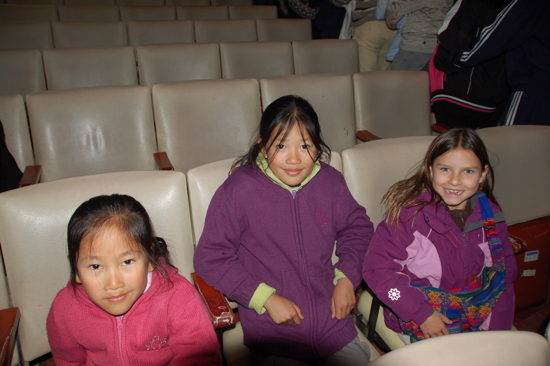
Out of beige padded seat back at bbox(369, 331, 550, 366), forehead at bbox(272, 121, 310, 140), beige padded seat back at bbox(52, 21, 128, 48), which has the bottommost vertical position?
beige padded seat back at bbox(369, 331, 550, 366)

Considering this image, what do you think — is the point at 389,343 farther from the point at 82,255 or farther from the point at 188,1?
the point at 188,1

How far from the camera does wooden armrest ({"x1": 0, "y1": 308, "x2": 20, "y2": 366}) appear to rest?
938mm

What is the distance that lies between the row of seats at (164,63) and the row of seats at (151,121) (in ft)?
2.31

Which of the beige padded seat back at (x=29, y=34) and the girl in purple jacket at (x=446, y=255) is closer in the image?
the girl in purple jacket at (x=446, y=255)

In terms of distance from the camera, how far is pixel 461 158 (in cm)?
134

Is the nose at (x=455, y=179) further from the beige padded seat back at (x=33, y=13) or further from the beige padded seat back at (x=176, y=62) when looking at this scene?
the beige padded seat back at (x=33, y=13)

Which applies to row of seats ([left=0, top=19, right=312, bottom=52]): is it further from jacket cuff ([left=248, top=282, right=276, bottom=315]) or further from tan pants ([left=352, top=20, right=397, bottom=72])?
jacket cuff ([left=248, top=282, right=276, bottom=315])

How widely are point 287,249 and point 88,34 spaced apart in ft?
9.75

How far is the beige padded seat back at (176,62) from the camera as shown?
9.21 feet

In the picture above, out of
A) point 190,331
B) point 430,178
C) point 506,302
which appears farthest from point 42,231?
point 506,302

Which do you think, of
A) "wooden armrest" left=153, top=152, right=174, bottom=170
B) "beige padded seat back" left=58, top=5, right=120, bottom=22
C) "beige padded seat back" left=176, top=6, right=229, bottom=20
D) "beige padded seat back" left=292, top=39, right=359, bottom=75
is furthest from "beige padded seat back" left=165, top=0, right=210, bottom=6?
"wooden armrest" left=153, top=152, right=174, bottom=170

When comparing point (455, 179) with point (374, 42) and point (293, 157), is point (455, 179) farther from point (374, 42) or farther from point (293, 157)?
point (374, 42)

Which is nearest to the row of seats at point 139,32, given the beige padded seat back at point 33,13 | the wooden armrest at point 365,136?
the beige padded seat back at point 33,13

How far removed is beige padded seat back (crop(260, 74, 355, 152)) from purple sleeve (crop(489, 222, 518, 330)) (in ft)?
3.65
